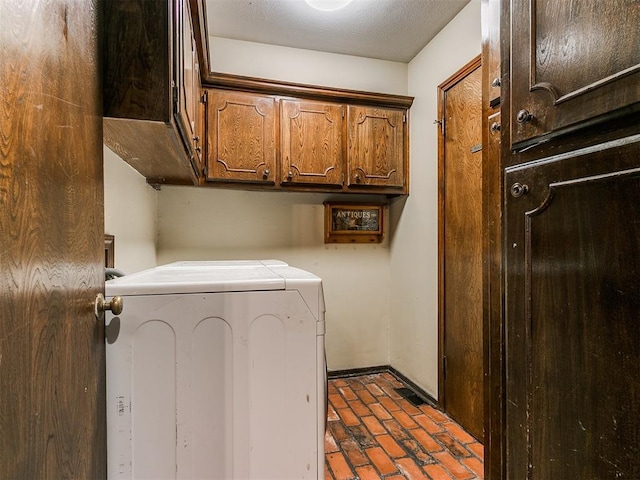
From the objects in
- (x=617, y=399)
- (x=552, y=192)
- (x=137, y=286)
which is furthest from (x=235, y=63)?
(x=617, y=399)

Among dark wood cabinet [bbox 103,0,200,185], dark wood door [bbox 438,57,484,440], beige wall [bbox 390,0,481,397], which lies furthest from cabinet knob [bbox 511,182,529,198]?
beige wall [bbox 390,0,481,397]

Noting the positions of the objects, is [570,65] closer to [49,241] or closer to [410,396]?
[49,241]

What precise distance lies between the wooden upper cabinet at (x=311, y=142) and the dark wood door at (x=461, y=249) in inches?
29.4

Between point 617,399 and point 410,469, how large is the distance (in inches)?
52.9

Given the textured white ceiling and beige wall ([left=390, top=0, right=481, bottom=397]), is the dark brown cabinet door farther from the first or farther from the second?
the textured white ceiling

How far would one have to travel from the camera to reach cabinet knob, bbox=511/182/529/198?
2.85 feet

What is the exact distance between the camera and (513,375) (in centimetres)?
92

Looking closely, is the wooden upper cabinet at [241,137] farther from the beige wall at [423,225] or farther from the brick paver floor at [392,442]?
the brick paver floor at [392,442]

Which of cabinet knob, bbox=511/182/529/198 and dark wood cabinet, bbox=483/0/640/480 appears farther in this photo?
cabinet knob, bbox=511/182/529/198

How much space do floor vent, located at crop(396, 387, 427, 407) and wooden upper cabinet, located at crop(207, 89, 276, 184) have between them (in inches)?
73.5

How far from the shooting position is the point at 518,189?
2.92ft

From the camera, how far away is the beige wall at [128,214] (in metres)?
1.50

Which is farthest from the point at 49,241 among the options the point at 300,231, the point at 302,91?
the point at 300,231

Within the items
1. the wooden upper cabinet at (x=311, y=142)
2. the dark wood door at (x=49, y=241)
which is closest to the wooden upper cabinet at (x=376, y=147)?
the wooden upper cabinet at (x=311, y=142)
